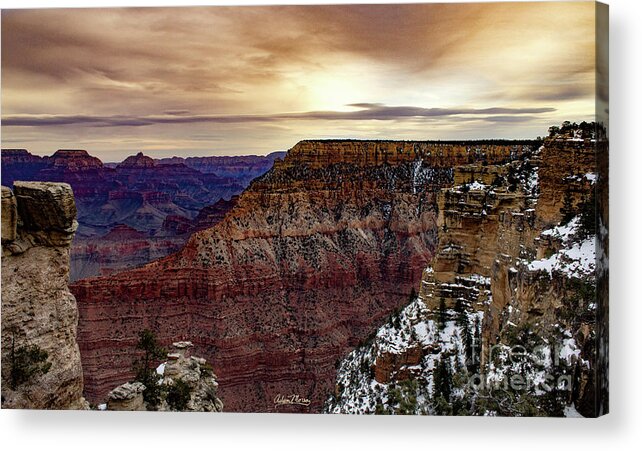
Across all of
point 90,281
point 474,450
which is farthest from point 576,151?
point 90,281

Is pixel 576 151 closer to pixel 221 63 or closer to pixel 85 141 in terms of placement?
pixel 221 63

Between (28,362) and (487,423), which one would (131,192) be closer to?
(28,362)

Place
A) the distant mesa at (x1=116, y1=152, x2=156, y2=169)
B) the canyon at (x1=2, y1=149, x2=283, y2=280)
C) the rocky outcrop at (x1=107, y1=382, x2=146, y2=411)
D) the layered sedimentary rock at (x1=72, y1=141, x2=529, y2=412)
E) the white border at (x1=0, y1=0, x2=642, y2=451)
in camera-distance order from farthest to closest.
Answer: the distant mesa at (x1=116, y1=152, x2=156, y2=169) < the layered sedimentary rock at (x1=72, y1=141, x2=529, y2=412) < the canyon at (x1=2, y1=149, x2=283, y2=280) < the rocky outcrop at (x1=107, y1=382, x2=146, y2=411) < the white border at (x1=0, y1=0, x2=642, y2=451)

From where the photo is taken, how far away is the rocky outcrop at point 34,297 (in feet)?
36.5

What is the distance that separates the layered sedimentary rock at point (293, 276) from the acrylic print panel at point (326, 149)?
0.33 ft

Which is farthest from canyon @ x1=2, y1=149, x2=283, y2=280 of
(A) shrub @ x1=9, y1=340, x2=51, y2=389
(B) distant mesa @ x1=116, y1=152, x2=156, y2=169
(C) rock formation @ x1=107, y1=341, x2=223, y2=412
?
(C) rock formation @ x1=107, y1=341, x2=223, y2=412

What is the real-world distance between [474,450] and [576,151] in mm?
4133

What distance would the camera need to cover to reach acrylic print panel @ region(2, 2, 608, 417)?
10703 millimetres

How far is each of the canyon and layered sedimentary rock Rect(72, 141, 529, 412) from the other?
413 mm

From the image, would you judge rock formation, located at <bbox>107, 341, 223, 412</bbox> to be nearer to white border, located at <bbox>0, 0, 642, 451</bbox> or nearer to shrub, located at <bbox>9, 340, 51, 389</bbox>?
white border, located at <bbox>0, 0, 642, 451</bbox>

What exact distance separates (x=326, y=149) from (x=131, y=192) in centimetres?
333

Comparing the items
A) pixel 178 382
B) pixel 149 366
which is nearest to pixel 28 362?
pixel 149 366
